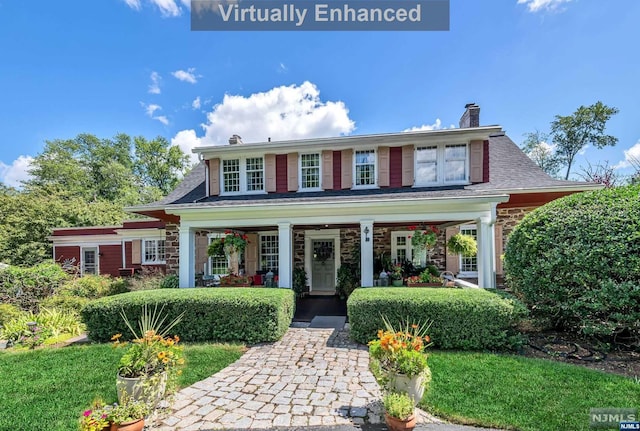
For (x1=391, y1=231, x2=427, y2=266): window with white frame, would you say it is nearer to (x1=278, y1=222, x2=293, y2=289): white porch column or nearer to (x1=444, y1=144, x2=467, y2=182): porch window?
(x1=444, y1=144, x2=467, y2=182): porch window

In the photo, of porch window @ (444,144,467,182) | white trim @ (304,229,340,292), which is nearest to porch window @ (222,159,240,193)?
white trim @ (304,229,340,292)

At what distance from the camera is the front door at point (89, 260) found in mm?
15453

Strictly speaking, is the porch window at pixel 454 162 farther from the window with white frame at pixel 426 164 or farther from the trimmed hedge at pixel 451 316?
the trimmed hedge at pixel 451 316

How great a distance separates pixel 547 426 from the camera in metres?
2.75

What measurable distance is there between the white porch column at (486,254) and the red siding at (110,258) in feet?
57.8

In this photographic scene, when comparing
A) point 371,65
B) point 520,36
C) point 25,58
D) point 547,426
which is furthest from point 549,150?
point 25,58

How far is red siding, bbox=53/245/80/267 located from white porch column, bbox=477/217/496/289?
793 inches

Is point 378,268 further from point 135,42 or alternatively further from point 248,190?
point 135,42

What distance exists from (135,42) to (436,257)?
46.8ft

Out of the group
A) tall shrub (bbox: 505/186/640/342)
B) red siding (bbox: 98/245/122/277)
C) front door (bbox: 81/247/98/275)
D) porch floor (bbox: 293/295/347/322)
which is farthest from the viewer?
front door (bbox: 81/247/98/275)

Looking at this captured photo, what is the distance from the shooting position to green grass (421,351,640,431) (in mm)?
2893

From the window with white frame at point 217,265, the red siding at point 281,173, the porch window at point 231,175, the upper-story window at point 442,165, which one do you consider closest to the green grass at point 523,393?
the upper-story window at point 442,165

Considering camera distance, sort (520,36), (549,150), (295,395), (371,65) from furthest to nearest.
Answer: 1. (549,150)
2. (371,65)
3. (520,36)
4. (295,395)

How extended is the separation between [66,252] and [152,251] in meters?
6.11
